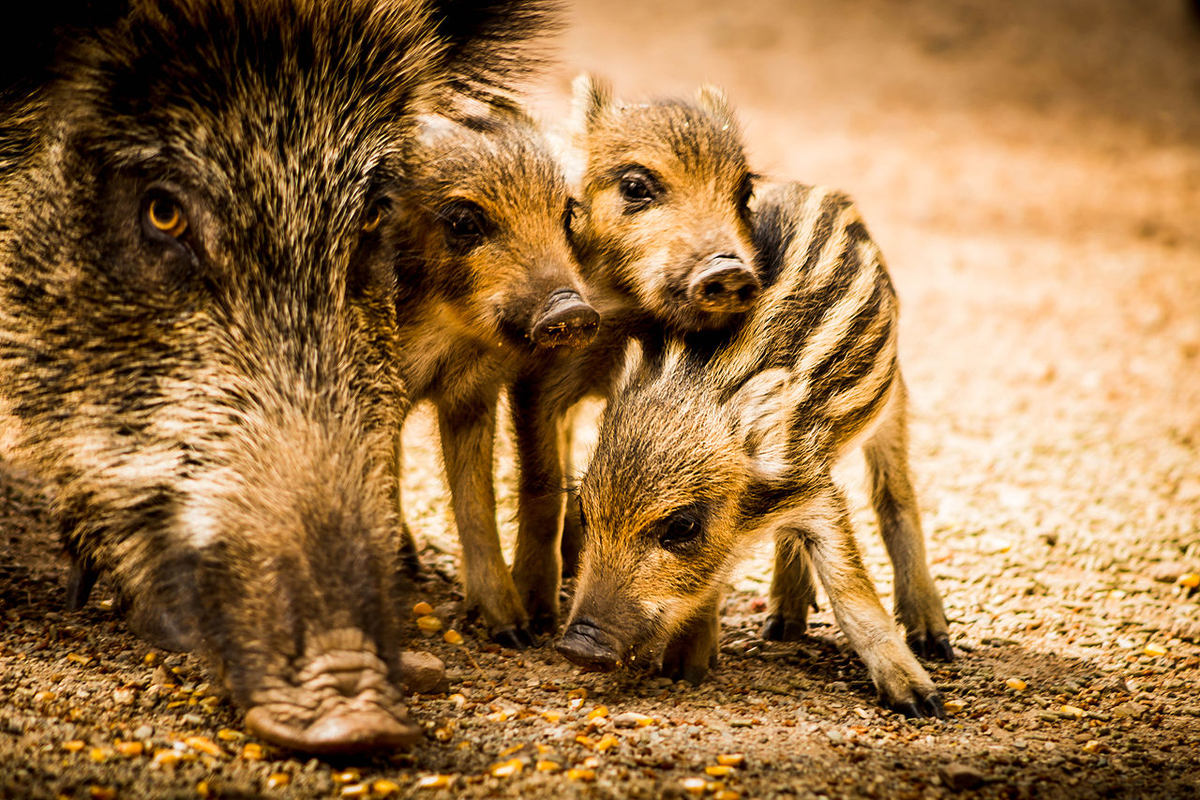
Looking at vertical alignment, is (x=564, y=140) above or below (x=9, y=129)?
above

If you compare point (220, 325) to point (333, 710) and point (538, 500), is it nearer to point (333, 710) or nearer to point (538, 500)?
point (333, 710)

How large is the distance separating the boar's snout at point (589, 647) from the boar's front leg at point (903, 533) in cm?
116

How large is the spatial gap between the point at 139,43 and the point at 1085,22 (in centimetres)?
1438

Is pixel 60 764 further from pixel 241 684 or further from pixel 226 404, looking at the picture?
pixel 226 404

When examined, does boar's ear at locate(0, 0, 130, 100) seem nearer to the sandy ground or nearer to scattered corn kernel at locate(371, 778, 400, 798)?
the sandy ground

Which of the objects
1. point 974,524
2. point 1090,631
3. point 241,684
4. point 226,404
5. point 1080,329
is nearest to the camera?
point 241,684

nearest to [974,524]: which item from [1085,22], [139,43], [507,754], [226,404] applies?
[507,754]

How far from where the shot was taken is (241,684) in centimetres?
206

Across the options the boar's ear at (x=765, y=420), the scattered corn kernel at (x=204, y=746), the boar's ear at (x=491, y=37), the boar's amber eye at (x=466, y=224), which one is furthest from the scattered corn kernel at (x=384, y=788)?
the boar's ear at (x=491, y=37)

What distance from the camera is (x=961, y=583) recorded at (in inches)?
160

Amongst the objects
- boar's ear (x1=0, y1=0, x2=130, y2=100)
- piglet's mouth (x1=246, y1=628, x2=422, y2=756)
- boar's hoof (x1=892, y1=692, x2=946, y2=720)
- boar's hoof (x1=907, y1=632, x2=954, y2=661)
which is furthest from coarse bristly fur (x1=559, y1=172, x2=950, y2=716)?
boar's ear (x1=0, y1=0, x2=130, y2=100)

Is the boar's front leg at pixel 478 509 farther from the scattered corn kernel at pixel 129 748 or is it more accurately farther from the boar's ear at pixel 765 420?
the scattered corn kernel at pixel 129 748

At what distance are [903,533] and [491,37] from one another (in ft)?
6.72

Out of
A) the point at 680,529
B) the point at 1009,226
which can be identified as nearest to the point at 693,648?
the point at 680,529
